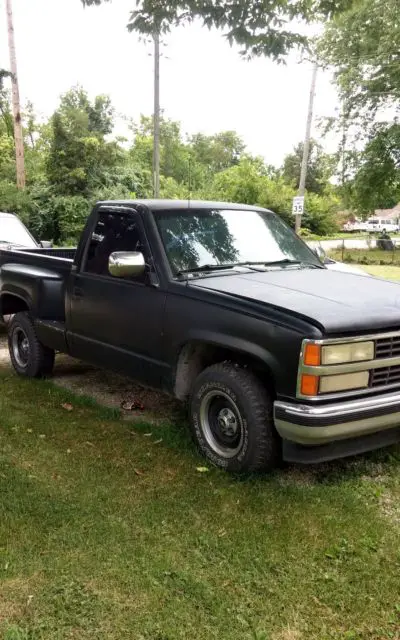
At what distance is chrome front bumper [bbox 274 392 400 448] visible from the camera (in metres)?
3.39

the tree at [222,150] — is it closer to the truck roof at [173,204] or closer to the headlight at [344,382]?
the truck roof at [173,204]

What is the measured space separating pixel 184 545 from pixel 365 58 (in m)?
27.5

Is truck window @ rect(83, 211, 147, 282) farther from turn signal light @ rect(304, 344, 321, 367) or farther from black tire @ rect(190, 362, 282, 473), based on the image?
turn signal light @ rect(304, 344, 321, 367)

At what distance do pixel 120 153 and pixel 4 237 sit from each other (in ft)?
46.5

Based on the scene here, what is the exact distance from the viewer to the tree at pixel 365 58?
25.6m

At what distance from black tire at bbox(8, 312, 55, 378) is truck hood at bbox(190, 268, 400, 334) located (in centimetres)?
250

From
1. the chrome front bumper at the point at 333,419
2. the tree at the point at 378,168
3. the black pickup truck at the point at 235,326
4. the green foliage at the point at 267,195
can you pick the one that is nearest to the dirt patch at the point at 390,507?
the black pickup truck at the point at 235,326

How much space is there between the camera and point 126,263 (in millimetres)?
4258

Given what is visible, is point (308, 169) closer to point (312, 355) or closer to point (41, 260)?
point (41, 260)

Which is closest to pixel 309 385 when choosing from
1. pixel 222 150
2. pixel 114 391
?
pixel 114 391

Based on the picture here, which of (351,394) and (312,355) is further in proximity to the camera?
(351,394)

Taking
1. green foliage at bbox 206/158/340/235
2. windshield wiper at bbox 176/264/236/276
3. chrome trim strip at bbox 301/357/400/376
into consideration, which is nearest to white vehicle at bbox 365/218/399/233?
green foliage at bbox 206/158/340/235

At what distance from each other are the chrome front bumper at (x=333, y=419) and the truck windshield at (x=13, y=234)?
Answer: 6.75 metres

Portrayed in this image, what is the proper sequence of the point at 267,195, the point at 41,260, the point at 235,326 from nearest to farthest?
the point at 235,326 → the point at 41,260 → the point at 267,195
